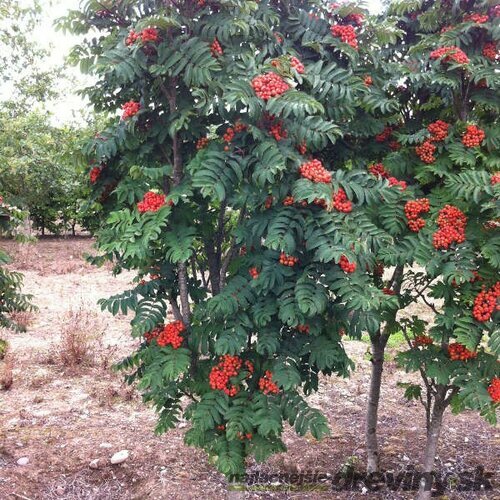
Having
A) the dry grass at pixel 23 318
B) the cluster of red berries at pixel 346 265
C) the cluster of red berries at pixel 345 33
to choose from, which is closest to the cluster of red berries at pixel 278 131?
the cluster of red berries at pixel 346 265

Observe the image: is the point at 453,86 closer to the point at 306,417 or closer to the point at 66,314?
the point at 306,417

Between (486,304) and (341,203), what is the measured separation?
35.5 inches

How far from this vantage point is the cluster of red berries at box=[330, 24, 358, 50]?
9.07 ft

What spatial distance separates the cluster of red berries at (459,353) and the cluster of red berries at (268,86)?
1.69 meters

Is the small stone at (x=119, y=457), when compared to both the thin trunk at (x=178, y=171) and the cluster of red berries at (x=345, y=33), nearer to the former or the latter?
the thin trunk at (x=178, y=171)

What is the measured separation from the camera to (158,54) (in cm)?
247

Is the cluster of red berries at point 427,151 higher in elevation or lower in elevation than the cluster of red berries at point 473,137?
lower

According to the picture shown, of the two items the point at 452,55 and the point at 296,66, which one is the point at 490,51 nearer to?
the point at 452,55

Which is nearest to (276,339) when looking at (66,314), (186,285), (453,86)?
(186,285)

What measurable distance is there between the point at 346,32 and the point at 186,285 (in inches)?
64.2

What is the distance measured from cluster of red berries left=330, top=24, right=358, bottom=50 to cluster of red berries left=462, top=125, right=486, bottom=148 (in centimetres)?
77

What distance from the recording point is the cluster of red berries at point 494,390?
2.68 metres

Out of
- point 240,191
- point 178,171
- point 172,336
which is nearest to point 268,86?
point 240,191

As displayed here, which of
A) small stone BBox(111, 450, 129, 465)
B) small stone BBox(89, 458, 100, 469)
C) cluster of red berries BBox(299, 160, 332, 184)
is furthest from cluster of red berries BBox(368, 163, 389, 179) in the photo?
small stone BBox(89, 458, 100, 469)
